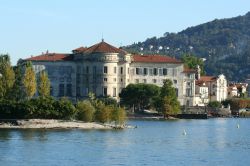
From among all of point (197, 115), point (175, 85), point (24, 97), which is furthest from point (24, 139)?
point (175, 85)

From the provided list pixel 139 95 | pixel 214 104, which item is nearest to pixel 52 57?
pixel 139 95

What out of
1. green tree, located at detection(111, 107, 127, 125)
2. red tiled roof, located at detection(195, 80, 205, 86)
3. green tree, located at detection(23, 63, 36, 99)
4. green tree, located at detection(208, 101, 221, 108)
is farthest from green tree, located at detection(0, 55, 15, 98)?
red tiled roof, located at detection(195, 80, 205, 86)

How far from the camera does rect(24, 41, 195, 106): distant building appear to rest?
132 m

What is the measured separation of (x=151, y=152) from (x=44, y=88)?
47.4 m

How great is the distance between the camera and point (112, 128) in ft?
289

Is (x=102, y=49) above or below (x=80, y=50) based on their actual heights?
below

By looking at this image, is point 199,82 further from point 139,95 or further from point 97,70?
point 139,95

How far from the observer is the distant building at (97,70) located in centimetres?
13225

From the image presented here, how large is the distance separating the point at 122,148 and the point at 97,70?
68.5 metres

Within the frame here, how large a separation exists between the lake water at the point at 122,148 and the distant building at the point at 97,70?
45206mm

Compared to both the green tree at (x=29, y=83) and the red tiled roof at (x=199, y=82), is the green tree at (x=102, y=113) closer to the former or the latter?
the green tree at (x=29, y=83)

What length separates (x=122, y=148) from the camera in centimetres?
6412

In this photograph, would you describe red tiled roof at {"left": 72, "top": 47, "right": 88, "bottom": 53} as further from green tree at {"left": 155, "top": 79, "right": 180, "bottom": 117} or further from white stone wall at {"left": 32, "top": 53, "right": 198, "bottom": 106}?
→ green tree at {"left": 155, "top": 79, "right": 180, "bottom": 117}

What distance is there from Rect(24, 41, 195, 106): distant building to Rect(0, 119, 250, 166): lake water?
148ft
